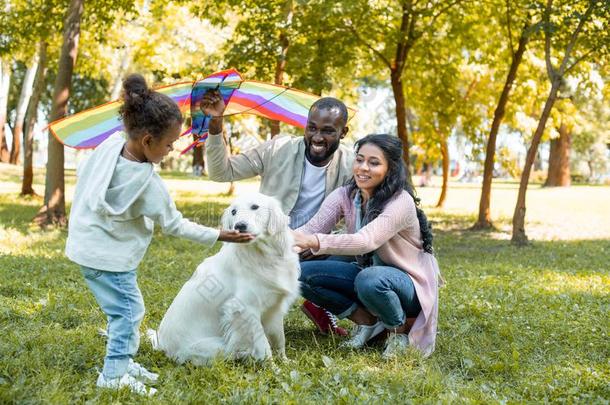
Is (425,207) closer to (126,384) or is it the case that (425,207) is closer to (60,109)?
(60,109)

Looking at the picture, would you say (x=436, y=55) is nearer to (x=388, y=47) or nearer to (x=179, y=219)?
(x=388, y=47)

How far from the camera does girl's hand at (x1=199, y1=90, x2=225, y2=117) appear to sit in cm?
483

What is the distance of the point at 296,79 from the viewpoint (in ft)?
44.2

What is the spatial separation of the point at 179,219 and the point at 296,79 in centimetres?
1013

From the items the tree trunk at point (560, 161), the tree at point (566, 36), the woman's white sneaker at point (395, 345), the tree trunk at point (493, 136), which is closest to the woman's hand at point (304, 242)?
the woman's white sneaker at point (395, 345)

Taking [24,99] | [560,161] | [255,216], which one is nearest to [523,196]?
[255,216]

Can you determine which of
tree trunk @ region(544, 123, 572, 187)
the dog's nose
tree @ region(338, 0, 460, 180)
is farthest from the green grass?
tree trunk @ region(544, 123, 572, 187)

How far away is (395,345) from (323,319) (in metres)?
0.89

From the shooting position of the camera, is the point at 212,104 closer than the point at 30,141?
Yes

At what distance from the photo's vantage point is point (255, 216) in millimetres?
4027

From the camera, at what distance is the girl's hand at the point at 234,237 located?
374cm

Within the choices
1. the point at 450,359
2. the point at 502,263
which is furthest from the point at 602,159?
the point at 450,359

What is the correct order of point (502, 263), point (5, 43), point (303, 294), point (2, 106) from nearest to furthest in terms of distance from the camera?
1. point (303, 294)
2. point (502, 263)
3. point (5, 43)
4. point (2, 106)

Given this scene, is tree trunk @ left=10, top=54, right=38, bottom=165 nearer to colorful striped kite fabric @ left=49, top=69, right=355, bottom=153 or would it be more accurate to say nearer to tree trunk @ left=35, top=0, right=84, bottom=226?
tree trunk @ left=35, top=0, right=84, bottom=226
